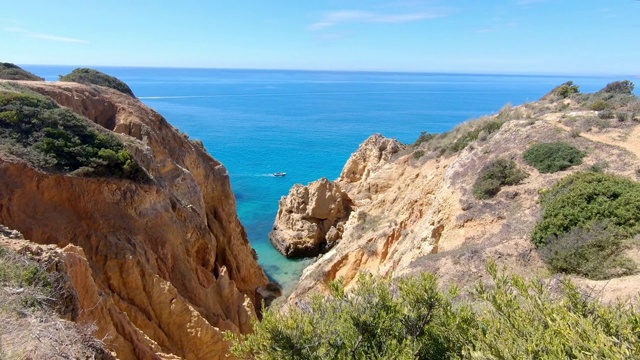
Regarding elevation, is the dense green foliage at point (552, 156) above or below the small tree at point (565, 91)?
below

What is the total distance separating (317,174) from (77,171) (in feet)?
142

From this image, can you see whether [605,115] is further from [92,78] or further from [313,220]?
[92,78]

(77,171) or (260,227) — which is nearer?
(77,171)

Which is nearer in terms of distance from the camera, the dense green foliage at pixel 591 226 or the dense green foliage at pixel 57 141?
the dense green foliage at pixel 591 226

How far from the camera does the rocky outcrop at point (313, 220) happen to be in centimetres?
3106

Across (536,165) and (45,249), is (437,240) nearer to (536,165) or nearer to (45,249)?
(536,165)

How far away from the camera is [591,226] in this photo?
11180mm

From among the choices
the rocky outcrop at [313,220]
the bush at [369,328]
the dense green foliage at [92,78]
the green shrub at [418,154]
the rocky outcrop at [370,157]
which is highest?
the dense green foliage at [92,78]

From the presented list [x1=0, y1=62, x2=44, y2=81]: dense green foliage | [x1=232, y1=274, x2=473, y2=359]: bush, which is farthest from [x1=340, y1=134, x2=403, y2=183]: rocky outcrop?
[x1=232, y1=274, x2=473, y2=359]: bush

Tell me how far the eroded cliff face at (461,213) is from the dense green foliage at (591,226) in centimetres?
62

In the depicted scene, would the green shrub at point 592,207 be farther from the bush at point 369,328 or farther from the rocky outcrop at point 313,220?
the rocky outcrop at point 313,220

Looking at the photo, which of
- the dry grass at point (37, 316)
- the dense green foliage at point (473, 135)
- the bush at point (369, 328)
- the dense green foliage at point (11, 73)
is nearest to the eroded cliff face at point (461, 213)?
the dense green foliage at point (473, 135)

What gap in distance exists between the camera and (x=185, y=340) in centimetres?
1137

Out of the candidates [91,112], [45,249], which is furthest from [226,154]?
[45,249]
